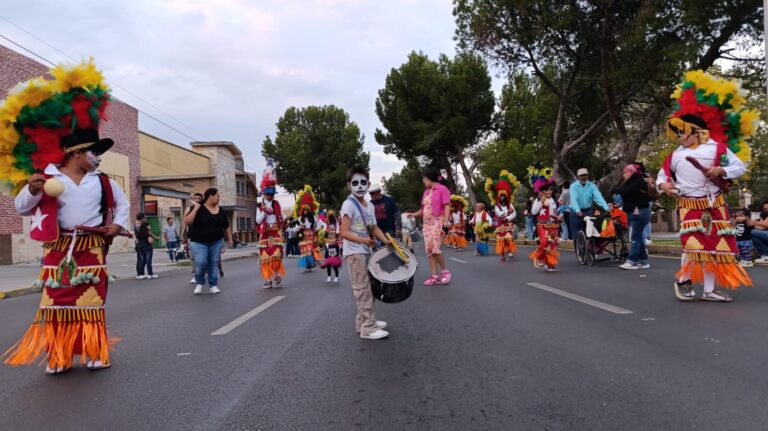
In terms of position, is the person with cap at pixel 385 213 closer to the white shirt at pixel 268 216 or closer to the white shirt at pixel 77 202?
the white shirt at pixel 268 216

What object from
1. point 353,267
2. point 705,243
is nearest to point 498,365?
point 353,267

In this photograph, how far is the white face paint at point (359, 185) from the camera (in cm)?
549

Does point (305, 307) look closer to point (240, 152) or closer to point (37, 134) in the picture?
point (37, 134)

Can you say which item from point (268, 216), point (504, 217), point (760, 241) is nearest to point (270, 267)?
point (268, 216)

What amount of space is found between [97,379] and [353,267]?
2367mm

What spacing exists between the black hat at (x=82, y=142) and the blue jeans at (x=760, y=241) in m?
11.4

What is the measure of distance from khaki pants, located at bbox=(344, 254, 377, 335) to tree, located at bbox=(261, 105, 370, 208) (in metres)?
→ 49.0

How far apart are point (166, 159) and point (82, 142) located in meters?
31.3

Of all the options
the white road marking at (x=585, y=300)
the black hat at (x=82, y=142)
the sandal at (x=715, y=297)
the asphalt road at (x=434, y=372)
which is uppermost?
the black hat at (x=82, y=142)

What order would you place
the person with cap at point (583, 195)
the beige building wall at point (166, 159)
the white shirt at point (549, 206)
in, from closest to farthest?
the white shirt at point (549, 206)
the person with cap at point (583, 195)
the beige building wall at point (166, 159)

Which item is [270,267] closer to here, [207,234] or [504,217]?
[207,234]

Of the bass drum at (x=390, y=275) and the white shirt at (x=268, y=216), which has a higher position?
the white shirt at (x=268, y=216)

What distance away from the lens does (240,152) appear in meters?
46.2

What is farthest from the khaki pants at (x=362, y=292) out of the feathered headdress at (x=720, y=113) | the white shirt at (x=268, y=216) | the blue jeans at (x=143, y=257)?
the blue jeans at (x=143, y=257)
